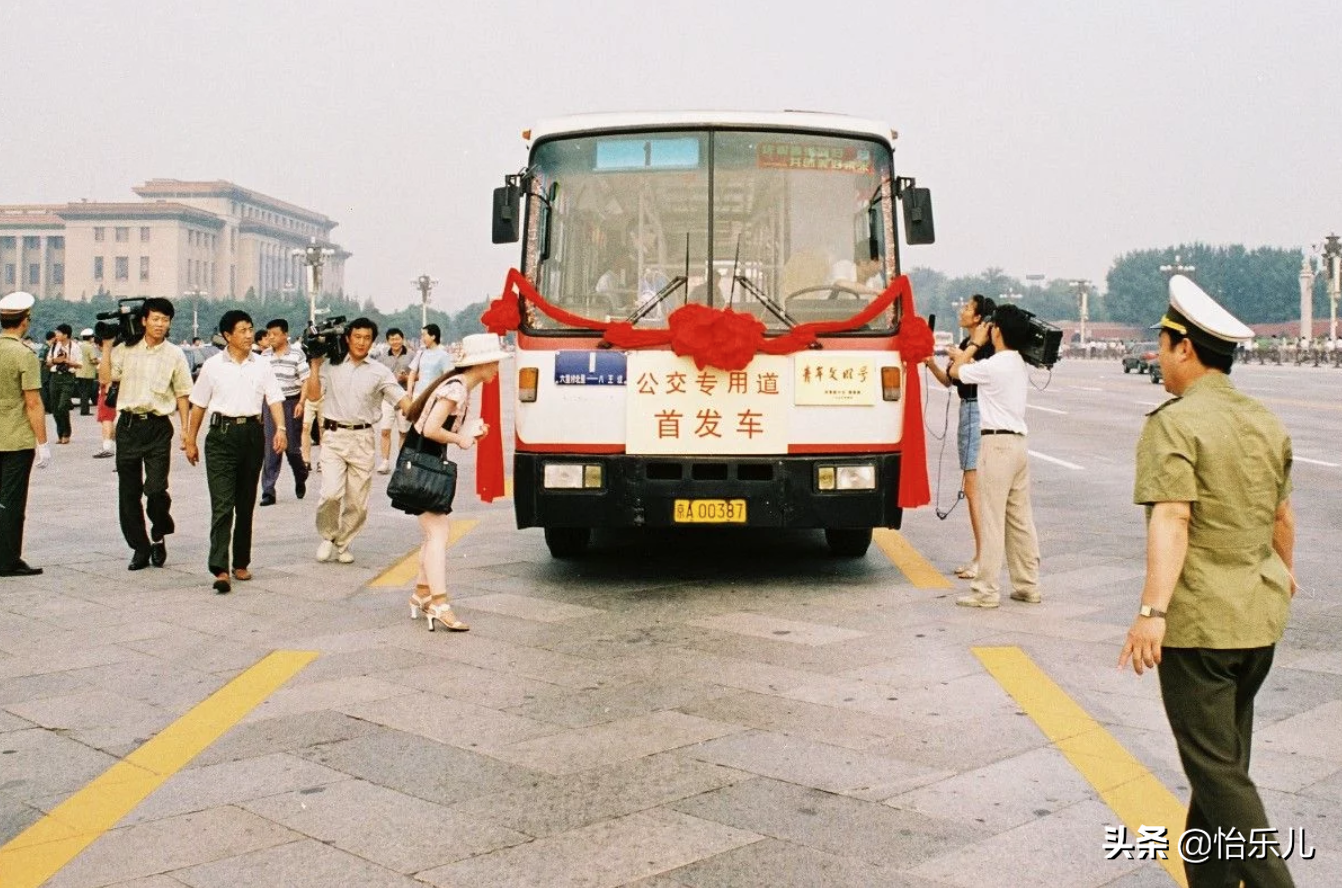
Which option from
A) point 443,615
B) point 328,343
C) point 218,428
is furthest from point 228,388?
point 443,615

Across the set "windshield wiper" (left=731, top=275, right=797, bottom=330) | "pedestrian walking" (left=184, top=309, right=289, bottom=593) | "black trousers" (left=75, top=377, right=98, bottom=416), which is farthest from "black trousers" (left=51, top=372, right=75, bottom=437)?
"windshield wiper" (left=731, top=275, right=797, bottom=330)

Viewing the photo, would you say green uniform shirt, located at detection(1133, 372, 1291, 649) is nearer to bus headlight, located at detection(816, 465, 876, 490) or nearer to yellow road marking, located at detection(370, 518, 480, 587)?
bus headlight, located at detection(816, 465, 876, 490)

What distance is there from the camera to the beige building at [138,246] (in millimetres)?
139375

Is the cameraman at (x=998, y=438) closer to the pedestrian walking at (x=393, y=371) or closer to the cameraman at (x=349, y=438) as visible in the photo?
the cameraman at (x=349, y=438)

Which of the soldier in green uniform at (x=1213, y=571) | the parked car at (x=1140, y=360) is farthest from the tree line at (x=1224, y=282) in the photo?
the soldier in green uniform at (x=1213, y=571)

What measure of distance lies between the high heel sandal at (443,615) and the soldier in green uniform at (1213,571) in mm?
4557

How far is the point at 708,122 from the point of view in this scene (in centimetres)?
846

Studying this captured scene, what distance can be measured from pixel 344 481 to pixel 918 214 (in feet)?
13.9

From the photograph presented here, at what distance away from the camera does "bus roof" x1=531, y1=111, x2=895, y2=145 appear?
333 inches

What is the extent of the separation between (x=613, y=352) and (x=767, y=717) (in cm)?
314

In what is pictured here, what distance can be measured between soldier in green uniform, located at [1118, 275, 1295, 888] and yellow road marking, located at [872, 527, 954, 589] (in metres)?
5.31

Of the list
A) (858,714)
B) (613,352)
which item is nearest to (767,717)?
(858,714)

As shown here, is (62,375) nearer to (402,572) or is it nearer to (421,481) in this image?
(402,572)

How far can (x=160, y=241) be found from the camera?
140m
